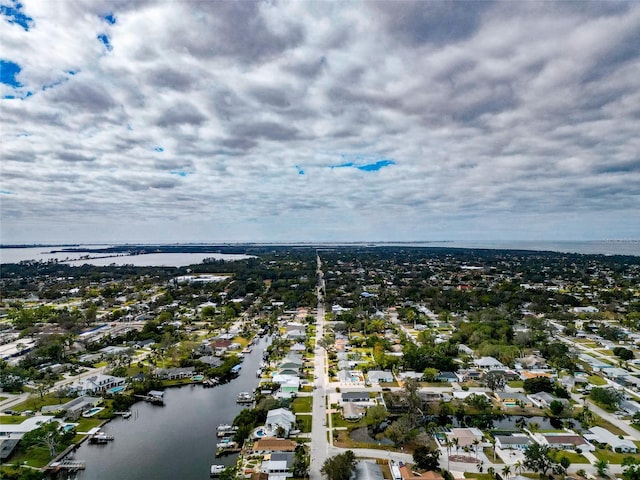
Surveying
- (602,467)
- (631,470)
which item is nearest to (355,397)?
(602,467)

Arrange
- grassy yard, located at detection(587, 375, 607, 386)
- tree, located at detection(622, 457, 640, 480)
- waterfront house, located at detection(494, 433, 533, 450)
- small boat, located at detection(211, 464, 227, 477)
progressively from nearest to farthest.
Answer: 1. tree, located at detection(622, 457, 640, 480)
2. small boat, located at detection(211, 464, 227, 477)
3. waterfront house, located at detection(494, 433, 533, 450)
4. grassy yard, located at detection(587, 375, 607, 386)

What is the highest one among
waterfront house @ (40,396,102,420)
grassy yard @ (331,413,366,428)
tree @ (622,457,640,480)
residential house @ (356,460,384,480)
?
tree @ (622,457,640,480)

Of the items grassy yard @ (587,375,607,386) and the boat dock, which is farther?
grassy yard @ (587,375,607,386)

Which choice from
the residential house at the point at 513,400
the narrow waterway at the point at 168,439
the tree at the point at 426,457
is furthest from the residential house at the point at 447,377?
the narrow waterway at the point at 168,439

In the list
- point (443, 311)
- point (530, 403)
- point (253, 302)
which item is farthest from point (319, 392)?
point (253, 302)

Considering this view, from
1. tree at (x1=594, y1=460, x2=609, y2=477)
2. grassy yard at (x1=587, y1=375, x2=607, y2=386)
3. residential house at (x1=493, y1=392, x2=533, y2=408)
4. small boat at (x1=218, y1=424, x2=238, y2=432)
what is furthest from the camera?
grassy yard at (x1=587, y1=375, x2=607, y2=386)

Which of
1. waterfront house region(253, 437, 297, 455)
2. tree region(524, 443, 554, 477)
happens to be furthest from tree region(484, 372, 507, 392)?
waterfront house region(253, 437, 297, 455)

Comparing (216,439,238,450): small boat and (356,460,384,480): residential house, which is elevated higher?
(356,460,384,480): residential house

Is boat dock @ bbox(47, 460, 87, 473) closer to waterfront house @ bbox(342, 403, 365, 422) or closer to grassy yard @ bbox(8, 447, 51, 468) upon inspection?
grassy yard @ bbox(8, 447, 51, 468)

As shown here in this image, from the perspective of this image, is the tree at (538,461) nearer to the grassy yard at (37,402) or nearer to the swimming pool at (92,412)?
the swimming pool at (92,412)
